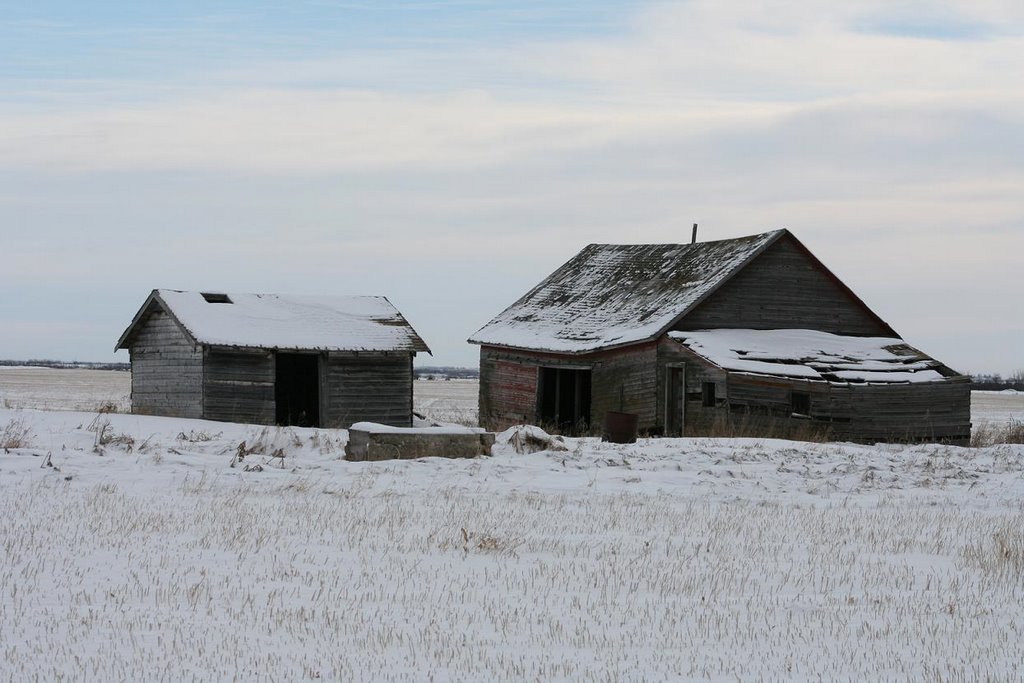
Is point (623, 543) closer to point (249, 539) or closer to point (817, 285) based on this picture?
point (249, 539)

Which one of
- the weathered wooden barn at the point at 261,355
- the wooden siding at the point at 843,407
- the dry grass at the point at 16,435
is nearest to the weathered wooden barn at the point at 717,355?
the wooden siding at the point at 843,407

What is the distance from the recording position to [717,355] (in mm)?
28141

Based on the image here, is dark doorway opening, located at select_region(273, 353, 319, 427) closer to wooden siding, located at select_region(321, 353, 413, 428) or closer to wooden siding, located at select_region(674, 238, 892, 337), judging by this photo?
wooden siding, located at select_region(321, 353, 413, 428)

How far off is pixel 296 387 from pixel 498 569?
82.4 ft

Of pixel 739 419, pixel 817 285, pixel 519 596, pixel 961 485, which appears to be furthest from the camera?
pixel 817 285

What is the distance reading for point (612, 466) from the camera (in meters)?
18.4

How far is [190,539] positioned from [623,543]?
4.10 meters

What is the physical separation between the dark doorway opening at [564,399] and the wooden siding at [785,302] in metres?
4.48

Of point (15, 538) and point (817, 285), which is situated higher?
point (817, 285)

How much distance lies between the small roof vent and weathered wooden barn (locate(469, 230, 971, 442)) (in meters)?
7.57

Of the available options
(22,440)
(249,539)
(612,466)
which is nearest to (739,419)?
(612,466)

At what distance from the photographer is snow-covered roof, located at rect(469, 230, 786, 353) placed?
3094 centimetres

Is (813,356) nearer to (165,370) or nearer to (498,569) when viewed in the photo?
(165,370)

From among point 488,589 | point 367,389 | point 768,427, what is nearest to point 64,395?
point 367,389
